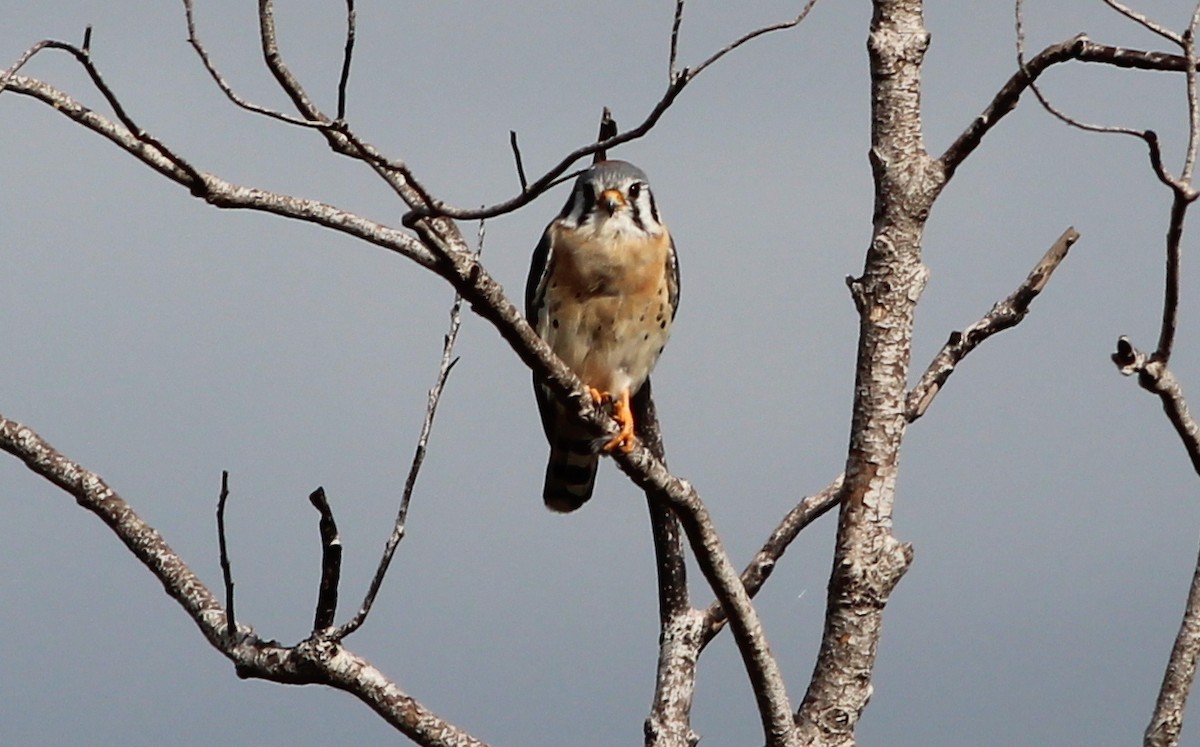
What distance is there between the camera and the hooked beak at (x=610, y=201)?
18.0 feet

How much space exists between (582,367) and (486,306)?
2.50 metres

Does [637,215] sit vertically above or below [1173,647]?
above

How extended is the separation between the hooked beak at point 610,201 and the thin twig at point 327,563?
2.40m

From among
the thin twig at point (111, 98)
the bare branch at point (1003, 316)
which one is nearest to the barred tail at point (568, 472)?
the bare branch at point (1003, 316)

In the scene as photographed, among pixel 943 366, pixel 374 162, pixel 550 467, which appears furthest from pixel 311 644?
pixel 550 467

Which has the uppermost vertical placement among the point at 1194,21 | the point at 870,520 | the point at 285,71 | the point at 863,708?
the point at 1194,21

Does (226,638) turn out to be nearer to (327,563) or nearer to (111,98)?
(327,563)

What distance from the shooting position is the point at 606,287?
5465 millimetres

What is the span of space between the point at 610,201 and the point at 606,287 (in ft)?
0.92

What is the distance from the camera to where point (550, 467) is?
5.97m

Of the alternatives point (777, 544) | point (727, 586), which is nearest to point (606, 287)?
point (777, 544)

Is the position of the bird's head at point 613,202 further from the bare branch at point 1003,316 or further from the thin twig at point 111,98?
the thin twig at point 111,98

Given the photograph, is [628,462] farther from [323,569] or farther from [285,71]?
[285,71]

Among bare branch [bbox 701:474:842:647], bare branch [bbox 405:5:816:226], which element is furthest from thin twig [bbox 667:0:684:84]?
bare branch [bbox 701:474:842:647]
